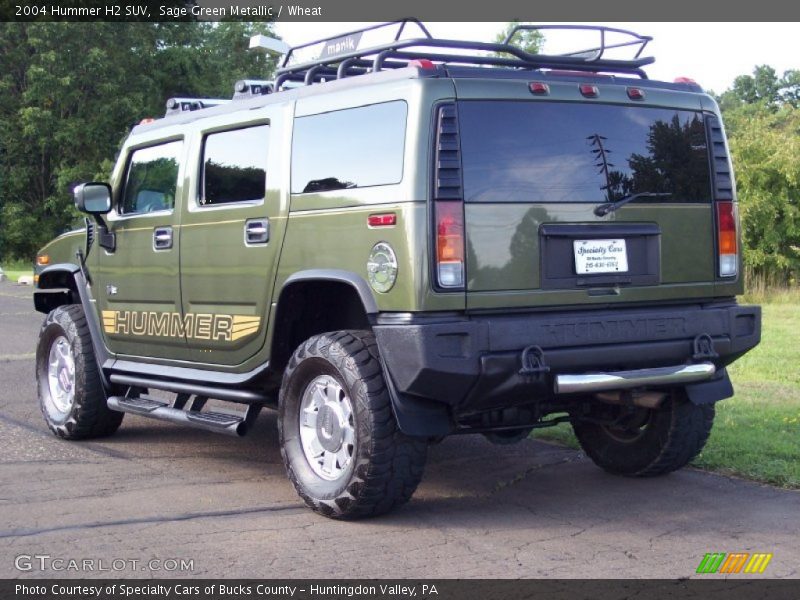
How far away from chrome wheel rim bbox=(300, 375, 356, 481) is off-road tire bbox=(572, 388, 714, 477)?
4.97 feet

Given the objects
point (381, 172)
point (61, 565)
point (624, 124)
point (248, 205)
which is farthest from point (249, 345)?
point (624, 124)

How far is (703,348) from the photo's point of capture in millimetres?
5734

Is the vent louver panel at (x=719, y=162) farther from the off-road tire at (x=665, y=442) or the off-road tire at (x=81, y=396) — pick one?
the off-road tire at (x=81, y=396)

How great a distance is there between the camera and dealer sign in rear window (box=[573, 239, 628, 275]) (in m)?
5.54

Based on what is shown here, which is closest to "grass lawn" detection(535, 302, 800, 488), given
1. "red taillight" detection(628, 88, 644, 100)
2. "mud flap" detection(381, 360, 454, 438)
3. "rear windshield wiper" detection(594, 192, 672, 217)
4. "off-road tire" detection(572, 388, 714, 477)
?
"off-road tire" detection(572, 388, 714, 477)

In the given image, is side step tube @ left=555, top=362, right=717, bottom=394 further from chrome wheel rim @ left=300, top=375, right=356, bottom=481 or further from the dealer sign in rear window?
chrome wheel rim @ left=300, top=375, right=356, bottom=481

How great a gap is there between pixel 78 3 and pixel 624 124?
140ft

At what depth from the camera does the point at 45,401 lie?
26.7 ft

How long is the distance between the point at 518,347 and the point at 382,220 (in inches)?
34.4

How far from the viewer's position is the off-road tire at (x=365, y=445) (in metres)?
5.34

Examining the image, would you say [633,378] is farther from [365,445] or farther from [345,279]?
[345,279]

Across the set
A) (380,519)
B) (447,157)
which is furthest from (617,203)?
(380,519)

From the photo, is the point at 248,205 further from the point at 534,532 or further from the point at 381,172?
the point at 534,532

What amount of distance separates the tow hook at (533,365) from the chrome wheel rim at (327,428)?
90cm
